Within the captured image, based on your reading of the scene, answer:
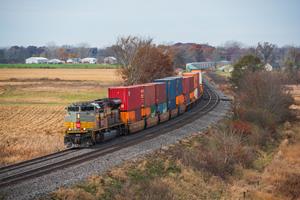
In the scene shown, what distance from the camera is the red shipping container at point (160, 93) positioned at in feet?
129

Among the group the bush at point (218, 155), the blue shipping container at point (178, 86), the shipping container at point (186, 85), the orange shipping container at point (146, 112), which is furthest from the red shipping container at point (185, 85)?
the bush at point (218, 155)

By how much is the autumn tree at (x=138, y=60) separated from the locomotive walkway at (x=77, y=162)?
20314 mm

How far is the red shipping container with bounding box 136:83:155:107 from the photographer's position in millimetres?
36156

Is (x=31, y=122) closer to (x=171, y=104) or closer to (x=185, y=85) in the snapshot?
(x=171, y=104)

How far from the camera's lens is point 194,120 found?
42.9 m

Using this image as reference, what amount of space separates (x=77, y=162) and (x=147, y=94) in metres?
14.0

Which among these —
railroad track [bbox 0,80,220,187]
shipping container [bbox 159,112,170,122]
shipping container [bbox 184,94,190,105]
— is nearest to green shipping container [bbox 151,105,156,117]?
railroad track [bbox 0,80,220,187]

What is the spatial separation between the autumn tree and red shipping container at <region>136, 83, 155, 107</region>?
1890cm

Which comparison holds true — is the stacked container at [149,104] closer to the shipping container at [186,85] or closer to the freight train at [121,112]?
the freight train at [121,112]

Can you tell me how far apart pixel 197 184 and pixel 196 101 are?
34.1 m

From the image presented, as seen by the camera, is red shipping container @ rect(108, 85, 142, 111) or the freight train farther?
red shipping container @ rect(108, 85, 142, 111)

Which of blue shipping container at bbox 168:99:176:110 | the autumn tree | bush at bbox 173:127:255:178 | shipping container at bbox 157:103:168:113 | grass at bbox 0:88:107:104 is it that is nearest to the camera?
bush at bbox 173:127:255:178

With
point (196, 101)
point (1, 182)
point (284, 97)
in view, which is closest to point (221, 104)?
point (196, 101)

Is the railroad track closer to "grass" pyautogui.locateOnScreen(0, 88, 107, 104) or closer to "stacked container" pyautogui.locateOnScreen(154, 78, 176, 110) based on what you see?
"stacked container" pyautogui.locateOnScreen(154, 78, 176, 110)
